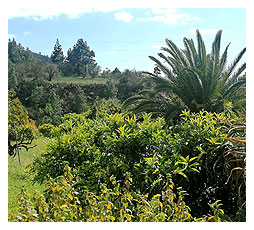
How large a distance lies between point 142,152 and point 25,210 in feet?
3.26

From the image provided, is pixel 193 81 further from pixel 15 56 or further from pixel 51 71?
pixel 15 56

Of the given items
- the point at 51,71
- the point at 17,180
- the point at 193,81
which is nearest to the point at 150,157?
the point at 193,81

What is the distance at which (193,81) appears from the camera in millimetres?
5152

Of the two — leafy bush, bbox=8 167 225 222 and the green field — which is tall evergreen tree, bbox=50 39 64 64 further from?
leafy bush, bbox=8 167 225 222

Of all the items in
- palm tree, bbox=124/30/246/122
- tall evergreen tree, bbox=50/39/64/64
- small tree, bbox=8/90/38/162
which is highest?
tall evergreen tree, bbox=50/39/64/64

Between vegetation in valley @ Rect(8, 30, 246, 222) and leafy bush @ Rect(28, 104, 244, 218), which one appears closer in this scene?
vegetation in valley @ Rect(8, 30, 246, 222)

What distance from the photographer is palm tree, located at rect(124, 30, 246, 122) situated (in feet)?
17.1

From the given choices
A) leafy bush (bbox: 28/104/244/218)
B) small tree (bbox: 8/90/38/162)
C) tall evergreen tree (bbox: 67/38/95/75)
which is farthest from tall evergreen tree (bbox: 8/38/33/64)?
leafy bush (bbox: 28/104/244/218)

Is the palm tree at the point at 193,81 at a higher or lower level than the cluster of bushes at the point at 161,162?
higher

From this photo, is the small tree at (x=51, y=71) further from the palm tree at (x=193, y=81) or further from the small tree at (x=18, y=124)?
the palm tree at (x=193, y=81)

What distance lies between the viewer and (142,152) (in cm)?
222

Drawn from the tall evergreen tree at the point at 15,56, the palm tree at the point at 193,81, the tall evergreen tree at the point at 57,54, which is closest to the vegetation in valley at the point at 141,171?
the palm tree at the point at 193,81

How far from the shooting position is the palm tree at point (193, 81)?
5227 mm
